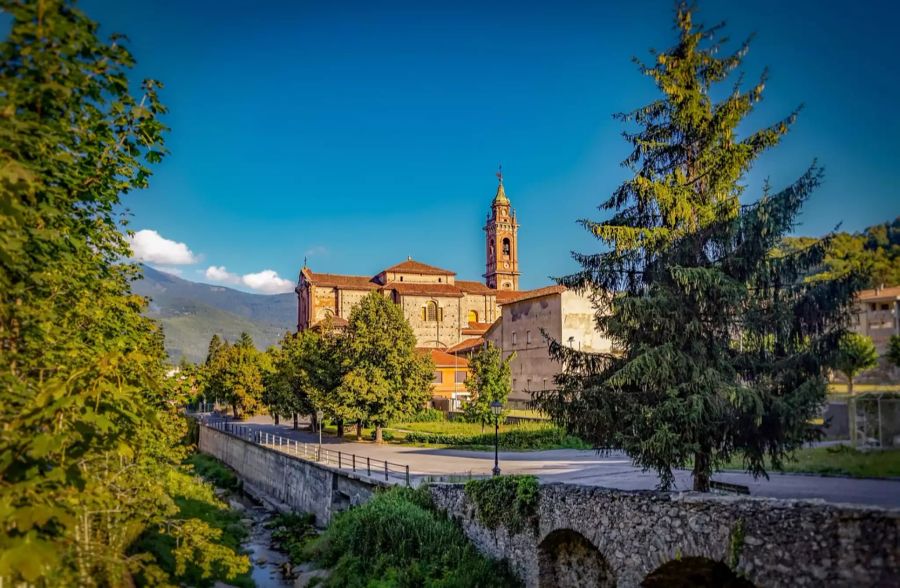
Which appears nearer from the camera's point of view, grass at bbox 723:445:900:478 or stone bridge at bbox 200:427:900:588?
stone bridge at bbox 200:427:900:588

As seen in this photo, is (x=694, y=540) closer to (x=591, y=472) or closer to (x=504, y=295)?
(x=591, y=472)

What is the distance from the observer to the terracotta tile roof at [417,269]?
271 ft

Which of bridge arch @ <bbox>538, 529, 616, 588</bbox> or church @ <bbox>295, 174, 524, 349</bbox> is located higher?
church @ <bbox>295, 174, 524, 349</bbox>

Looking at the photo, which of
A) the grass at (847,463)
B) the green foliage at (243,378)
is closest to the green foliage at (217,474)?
the green foliage at (243,378)

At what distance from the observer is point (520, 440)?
32.5m

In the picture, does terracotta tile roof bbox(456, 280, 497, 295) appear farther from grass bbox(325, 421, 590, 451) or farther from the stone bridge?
the stone bridge

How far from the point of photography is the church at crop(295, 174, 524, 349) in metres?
77.4

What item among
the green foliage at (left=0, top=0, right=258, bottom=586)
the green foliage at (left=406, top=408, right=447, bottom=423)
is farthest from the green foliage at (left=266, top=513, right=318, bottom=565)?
the green foliage at (left=406, top=408, right=447, bottom=423)

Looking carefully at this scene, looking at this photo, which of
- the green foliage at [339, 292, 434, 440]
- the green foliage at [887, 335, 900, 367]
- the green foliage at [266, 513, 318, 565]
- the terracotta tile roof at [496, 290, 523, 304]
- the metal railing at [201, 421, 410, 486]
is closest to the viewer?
the metal railing at [201, 421, 410, 486]

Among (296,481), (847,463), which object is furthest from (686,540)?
(296,481)

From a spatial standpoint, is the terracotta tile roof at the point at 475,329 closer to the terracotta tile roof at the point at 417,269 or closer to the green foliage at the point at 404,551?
the terracotta tile roof at the point at 417,269

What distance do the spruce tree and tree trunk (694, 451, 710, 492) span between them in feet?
0.09

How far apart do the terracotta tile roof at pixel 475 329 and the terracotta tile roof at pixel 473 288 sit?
17.1 feet

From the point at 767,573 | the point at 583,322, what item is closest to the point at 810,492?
the point at 767,573
